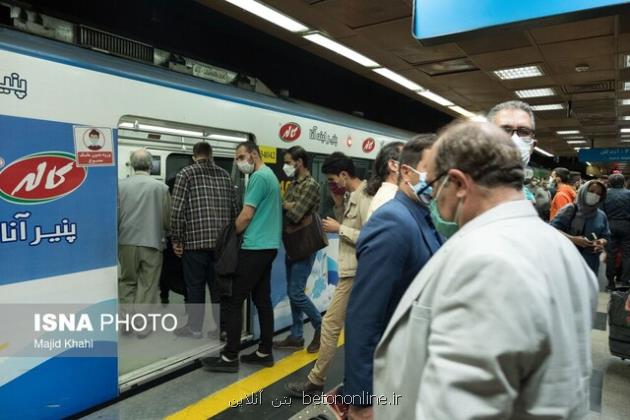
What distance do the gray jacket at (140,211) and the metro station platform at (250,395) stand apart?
1159 mm

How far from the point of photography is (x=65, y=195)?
2.34 meters

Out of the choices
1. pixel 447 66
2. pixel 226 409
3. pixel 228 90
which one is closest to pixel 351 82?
pixel 447 66

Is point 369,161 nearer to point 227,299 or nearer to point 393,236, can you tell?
point 227,299

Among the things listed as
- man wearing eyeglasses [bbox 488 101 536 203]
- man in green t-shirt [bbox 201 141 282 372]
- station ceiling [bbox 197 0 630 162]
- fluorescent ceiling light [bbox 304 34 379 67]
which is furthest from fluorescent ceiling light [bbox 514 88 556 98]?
man wearing eyeglasses [bbox 488 101 536 203]

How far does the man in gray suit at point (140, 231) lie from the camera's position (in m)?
3.42

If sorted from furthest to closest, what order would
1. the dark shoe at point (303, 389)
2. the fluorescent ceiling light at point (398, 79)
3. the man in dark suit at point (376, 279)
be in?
1. the fluorescent ceiling light at point (398, 79)
2. the dark shoe at point (303, 389)
3. the man in dark suit at point (376, 279)

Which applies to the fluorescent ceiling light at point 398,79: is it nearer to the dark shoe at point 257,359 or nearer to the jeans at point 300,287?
the jeans at point 300,287

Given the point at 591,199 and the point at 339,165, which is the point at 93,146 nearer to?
the point at 339,165

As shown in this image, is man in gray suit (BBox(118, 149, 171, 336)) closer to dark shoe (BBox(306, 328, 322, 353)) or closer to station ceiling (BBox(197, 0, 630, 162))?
dark shoe (BBox(306, 328, 322, 353))

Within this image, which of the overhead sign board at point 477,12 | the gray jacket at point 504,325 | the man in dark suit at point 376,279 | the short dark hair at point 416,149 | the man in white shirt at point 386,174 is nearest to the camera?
the gray jacket at point 504,325

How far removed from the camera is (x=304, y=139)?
13.6ft

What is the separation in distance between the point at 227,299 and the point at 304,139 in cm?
177

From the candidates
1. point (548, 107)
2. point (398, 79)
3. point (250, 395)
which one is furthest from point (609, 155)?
point (250, 395)

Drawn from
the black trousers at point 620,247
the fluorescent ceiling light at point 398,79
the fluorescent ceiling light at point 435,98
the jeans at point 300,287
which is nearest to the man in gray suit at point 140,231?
the jeans at point 300,287
